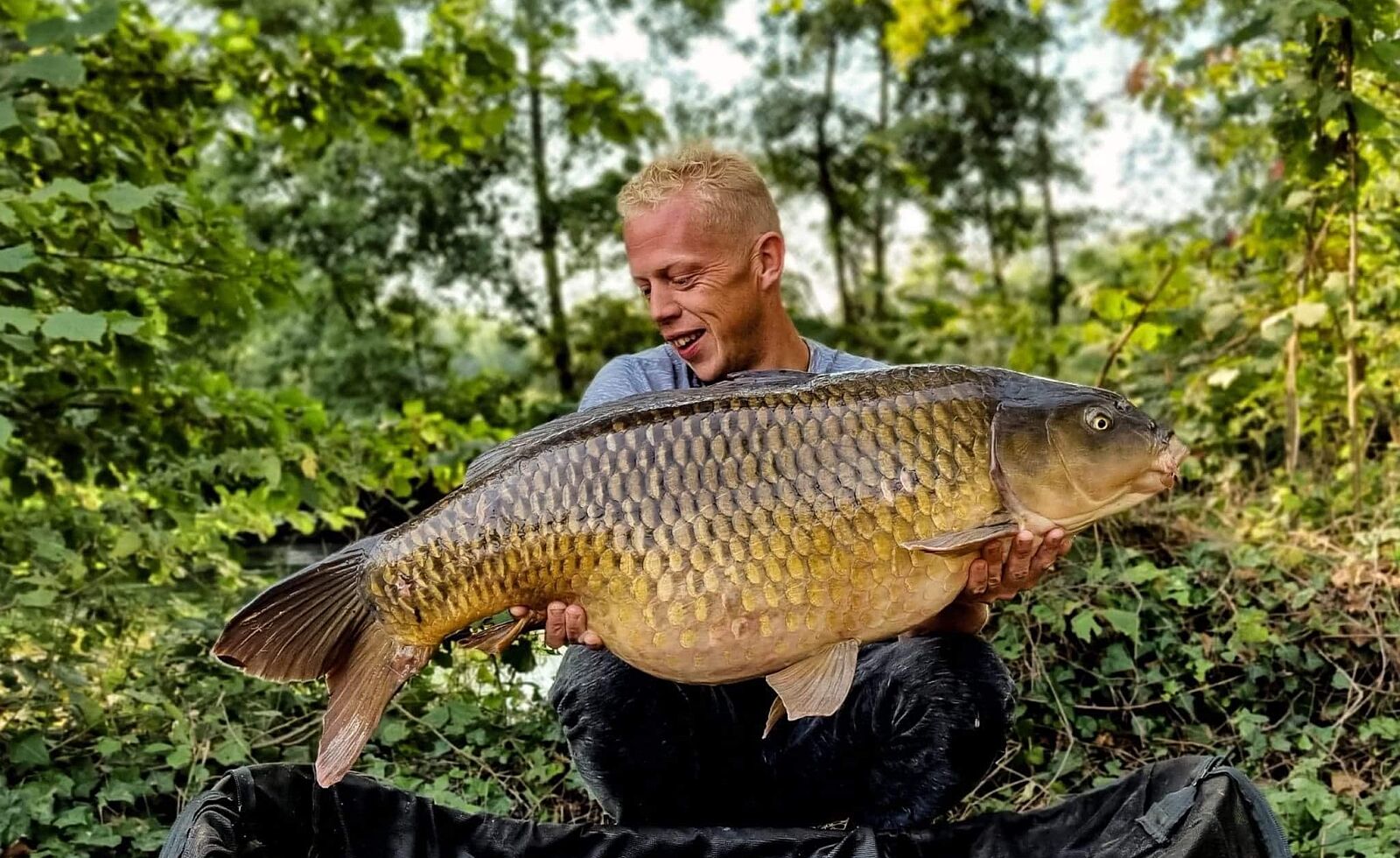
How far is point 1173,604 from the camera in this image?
262 centimetres

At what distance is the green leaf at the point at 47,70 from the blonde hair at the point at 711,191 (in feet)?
2.83

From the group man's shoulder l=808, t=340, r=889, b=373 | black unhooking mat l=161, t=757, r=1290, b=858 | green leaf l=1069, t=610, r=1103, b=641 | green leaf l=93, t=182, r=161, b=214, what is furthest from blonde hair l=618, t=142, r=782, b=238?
green leaf l=1069, t=610, r=1103, b=641

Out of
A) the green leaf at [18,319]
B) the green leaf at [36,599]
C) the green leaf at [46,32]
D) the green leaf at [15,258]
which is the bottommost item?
the green leaf at [36,599]

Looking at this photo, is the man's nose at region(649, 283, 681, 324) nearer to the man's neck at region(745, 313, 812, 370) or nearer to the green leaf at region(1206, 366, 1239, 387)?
the man's neck at region(745, 313, 812, 370)

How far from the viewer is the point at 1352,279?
2.84m

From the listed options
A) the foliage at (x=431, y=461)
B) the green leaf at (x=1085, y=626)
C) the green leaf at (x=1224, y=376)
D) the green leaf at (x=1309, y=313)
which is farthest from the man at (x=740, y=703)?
the green leaf at (x=1224, y=376)

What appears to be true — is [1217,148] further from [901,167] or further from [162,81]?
[162,81]

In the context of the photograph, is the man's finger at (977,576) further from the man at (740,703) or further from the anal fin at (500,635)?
the anal fin at (500,635)

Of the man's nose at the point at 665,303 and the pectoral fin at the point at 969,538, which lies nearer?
the pectoral fin at the point at 969,538

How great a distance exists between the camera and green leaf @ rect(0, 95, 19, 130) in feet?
6.08

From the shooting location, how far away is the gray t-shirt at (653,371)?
6.30 feet

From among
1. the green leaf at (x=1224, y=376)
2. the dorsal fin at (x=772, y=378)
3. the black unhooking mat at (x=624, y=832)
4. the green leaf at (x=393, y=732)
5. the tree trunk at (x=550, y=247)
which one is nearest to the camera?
the dorsal fin at (x=772, y=378)

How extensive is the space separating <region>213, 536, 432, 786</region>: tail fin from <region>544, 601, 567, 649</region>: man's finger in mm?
134

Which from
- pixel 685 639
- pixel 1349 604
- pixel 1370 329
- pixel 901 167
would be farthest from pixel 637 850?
pixel 901 167
